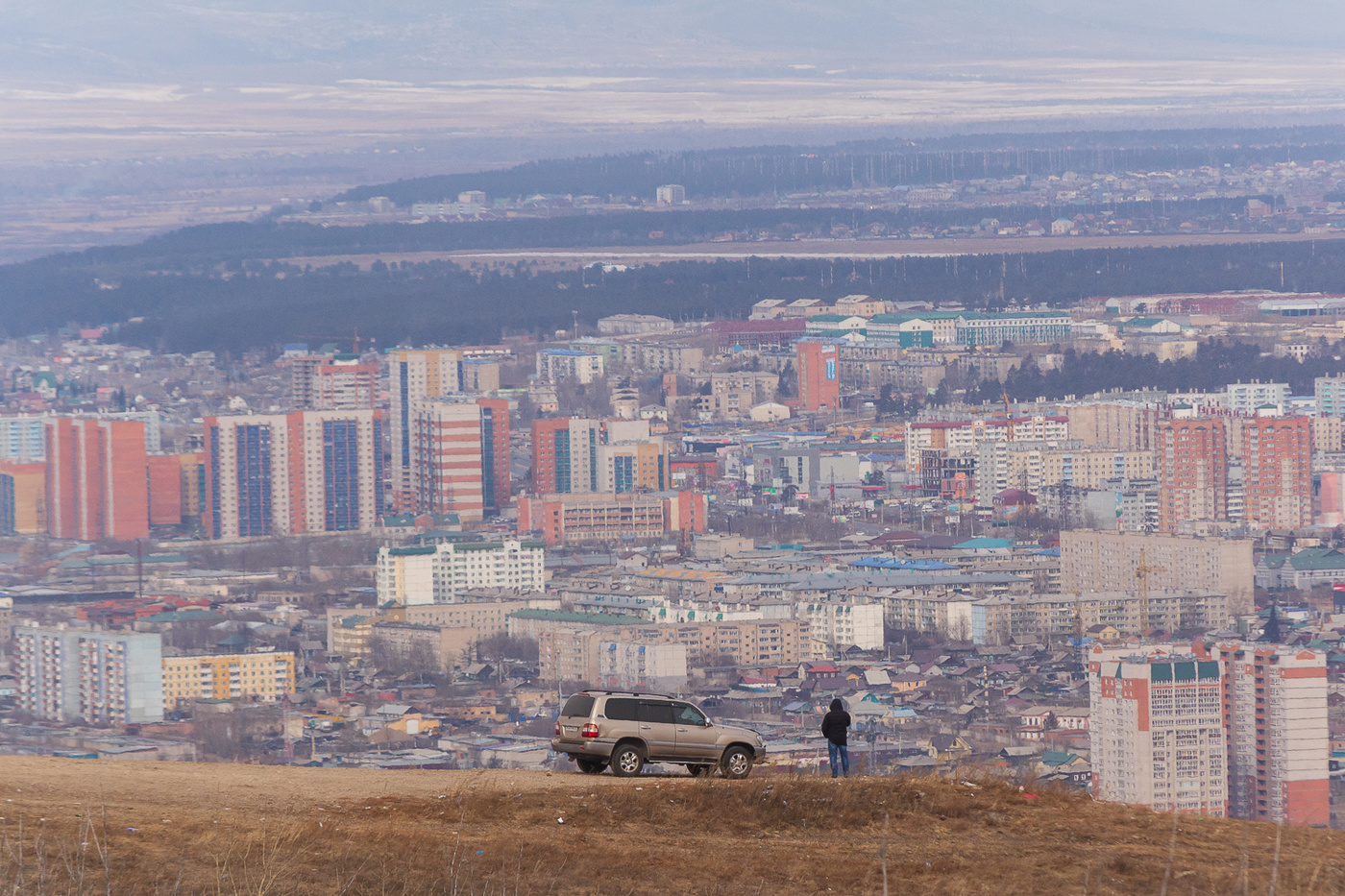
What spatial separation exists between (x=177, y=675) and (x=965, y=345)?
26676 millimetres

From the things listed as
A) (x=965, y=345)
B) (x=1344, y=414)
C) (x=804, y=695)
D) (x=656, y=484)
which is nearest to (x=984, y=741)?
(x=804, y=695)

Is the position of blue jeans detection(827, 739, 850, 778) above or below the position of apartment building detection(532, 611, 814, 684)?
above

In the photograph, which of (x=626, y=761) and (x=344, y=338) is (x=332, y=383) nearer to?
(x=344, y=338)

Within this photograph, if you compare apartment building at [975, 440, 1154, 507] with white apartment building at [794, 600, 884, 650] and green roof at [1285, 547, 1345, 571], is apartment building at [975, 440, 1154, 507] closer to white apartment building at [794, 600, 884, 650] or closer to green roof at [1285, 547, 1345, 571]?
green roof at [1285, 547, 1345, 571]

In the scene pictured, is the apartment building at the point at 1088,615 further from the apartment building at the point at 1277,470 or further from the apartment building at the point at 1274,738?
the apartment building at the point at 1277,470

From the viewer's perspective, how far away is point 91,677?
1917 cm

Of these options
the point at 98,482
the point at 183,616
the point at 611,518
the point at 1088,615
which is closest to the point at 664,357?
the point at 611,518

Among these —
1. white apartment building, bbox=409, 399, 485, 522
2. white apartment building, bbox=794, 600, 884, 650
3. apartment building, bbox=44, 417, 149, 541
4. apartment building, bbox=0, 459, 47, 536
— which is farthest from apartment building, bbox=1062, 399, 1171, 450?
apartment building, bbox=0, 459, 47, 536

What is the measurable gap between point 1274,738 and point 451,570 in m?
12.1

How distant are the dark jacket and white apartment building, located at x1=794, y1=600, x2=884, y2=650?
15885 millimetres

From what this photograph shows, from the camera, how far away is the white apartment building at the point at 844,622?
2108cm

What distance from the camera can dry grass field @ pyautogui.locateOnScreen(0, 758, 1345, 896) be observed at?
12.6ft

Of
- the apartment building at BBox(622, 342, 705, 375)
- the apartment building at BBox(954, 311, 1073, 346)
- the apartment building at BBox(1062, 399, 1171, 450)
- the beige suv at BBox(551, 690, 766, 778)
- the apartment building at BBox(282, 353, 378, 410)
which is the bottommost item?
the beige suv at BBox(551, 690, 766, 778)

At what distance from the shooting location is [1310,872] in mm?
3980
